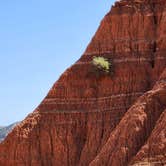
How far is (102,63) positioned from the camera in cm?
6444

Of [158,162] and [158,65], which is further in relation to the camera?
[158,65]

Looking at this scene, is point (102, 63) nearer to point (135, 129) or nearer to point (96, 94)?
point (96, 94)

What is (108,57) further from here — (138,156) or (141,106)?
(138,156)

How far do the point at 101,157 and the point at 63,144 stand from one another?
11.8m

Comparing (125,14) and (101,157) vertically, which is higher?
(125,14)

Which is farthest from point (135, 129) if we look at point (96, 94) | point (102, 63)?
point (96, 94)

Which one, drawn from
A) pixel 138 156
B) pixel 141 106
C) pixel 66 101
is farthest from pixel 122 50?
pixel 138 156

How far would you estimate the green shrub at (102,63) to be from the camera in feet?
211

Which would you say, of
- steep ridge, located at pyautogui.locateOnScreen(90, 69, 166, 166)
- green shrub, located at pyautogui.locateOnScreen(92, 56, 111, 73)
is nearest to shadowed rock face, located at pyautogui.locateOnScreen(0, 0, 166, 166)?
green shrub, located at pyautogui.locateOnScreen(92, 56, 111, 73)

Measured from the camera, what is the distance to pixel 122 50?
2581 inches

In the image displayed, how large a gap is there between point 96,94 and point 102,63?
133 inches

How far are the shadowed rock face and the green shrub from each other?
0.61m

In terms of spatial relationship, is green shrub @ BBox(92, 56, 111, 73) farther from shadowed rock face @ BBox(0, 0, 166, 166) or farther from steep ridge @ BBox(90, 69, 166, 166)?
steep ridge @ BBox(90, 69, 166, 166)

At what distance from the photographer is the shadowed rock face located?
62406mm
